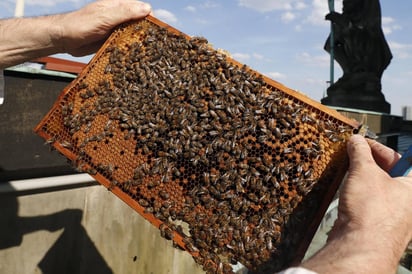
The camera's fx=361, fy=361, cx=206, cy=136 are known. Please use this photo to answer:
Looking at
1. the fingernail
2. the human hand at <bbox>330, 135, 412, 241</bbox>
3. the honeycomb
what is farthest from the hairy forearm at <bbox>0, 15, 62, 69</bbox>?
the human hand at <bbox>330, 135, 412, 241</bbox>

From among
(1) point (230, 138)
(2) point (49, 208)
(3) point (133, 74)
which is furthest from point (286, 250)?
(2) point (49, 208)

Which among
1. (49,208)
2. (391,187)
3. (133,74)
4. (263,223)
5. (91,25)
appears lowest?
(49,208)

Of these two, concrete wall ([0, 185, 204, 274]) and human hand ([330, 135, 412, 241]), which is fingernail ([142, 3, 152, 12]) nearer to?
human hand ([330, 135, 412, 241])

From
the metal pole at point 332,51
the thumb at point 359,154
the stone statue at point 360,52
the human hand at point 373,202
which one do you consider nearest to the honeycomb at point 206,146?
the thumb at point 359,154

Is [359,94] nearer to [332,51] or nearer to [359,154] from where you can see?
Result: [332,51]

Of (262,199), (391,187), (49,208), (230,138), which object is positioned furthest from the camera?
(49,208)

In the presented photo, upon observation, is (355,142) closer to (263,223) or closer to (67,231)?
(263,223)
